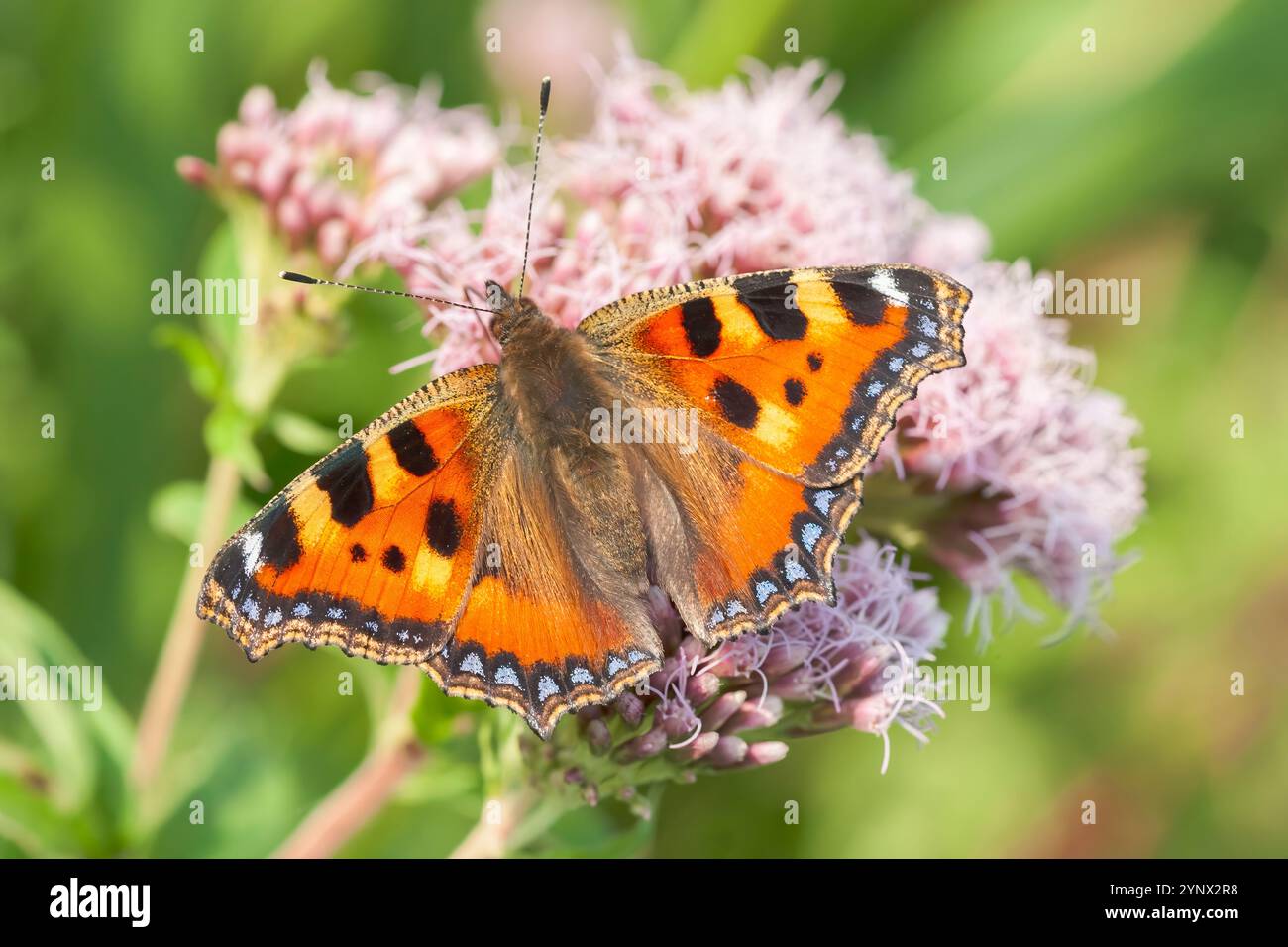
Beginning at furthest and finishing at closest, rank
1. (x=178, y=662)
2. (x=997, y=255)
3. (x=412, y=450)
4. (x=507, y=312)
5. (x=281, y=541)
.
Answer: (x=997, y=255)
(x=178, y=662)
(x=507, y=312)
(x=412, y=450)
(x=281, y=541)

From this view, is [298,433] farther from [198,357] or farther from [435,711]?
[435,711]

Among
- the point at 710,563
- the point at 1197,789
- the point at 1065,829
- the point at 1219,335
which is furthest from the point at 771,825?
the point at 1219,335

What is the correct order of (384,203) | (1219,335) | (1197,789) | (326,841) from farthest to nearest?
(1219,335) → (1197,789) → (384,203) → (326,841)

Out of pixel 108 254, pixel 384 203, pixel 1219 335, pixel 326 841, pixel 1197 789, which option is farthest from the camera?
pixel 1219 335

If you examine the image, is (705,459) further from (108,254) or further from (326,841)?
(108,254)

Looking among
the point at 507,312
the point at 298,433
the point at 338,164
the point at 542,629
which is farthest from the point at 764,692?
the point at 338,164

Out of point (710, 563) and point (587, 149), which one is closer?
point (710, 563)

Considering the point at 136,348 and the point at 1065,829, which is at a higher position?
the point at 136,348
